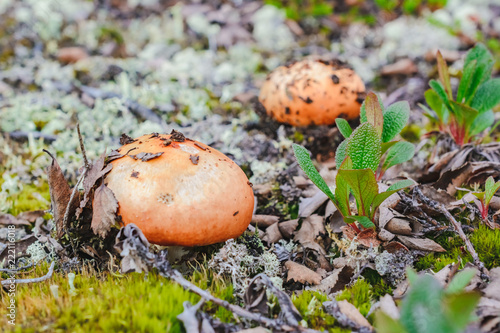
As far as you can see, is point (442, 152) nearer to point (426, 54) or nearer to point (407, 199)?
point (407, 199)

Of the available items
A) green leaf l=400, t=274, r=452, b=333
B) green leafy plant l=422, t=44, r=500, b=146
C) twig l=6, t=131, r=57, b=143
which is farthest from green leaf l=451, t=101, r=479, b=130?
twig l=6, t=131, r=57, b=143

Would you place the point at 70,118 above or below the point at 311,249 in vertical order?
above

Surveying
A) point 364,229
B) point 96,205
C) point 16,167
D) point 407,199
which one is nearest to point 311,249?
point 364,229

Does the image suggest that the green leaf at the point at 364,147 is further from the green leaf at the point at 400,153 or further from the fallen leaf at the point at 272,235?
the fallen leaf at the point at 272,235

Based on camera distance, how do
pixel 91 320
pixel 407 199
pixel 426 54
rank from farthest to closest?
pixel 426 54
pixel 407 199
pixel 91 320

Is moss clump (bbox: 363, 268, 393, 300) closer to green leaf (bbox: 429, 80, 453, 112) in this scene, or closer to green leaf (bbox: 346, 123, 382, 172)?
green leaf (bbox: 346, 123, 382, 172)

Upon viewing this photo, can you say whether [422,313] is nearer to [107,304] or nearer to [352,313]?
[352,313]
